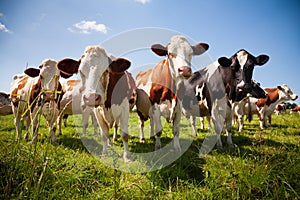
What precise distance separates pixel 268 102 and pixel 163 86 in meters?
8.12

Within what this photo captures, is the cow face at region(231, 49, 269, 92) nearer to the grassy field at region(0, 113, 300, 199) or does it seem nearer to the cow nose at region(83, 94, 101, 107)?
the grassy field at region(0, 113, 300, 199)

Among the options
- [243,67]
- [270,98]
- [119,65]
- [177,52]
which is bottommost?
[119,65]

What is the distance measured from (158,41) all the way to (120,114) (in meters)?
2.15

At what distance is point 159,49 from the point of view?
5066 mm

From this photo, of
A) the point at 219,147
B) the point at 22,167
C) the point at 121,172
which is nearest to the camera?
the point at 22,167

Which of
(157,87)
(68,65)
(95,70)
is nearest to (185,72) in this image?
(157,87)

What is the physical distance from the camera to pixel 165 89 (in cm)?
483

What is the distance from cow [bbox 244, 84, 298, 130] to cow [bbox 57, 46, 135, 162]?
7607mm

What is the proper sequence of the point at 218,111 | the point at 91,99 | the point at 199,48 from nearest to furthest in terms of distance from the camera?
the point at 91,99 < the point at 199,48 < the point at 218,111

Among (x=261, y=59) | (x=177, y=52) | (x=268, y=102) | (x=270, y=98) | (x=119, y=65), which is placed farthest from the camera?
(x=270, y=98)

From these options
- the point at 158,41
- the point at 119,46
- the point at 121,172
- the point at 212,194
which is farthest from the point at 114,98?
the point at 212,194

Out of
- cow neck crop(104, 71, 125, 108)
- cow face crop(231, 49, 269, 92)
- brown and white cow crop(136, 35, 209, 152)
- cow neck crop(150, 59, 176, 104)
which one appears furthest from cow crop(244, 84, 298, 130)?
cow neck crop(104, 71, 125, 108)

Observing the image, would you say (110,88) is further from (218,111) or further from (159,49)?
(218,111)

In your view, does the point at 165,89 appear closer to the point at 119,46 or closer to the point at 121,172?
the point at 119,46
